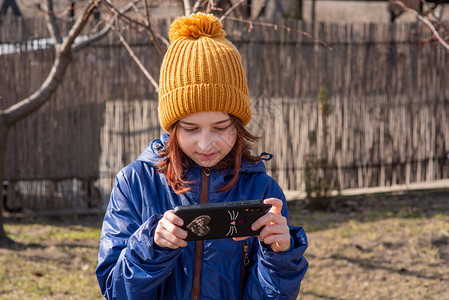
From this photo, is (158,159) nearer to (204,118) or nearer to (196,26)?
(204,118)

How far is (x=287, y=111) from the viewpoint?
643 centimetres

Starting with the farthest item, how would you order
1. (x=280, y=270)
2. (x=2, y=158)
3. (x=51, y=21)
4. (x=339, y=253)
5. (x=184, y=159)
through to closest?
1. (x=2, y=158)
2. (x=339, y=253)
3. (x=51, y=21)
4. (x=184, y=159)
5. (x=280, y=270)

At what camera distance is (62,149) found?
620cm

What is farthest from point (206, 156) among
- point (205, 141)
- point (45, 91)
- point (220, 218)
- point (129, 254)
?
point (45, 91)

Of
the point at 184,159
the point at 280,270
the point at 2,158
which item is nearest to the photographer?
the point at 280,270

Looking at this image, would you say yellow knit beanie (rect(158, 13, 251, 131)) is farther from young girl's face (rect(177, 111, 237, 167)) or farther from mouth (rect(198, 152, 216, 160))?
mouth (rect(198, 152, 216, 160))

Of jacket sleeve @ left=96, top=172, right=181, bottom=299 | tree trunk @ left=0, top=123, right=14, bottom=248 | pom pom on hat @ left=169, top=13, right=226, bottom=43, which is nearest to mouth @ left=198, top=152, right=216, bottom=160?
jacket sleeve @ left=96, top=172, right=181, bottom=299

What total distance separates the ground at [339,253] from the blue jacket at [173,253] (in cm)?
247

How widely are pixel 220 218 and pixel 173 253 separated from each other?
0.18m

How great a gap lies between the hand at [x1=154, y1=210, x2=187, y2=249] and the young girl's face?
29 cm

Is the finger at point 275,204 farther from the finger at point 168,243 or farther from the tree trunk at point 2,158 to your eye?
the tree trunk at point 2,158

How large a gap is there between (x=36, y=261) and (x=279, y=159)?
3094 millimetres

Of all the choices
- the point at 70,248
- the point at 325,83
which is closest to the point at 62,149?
the point at 70,248

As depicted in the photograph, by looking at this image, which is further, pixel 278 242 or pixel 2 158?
pixel 2 158
